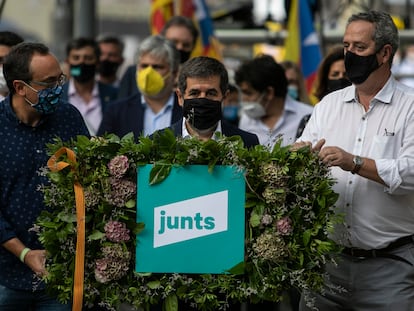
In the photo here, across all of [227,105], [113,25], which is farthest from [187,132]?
[113,25]

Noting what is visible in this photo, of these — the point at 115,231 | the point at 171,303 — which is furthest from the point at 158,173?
the point at 171,303

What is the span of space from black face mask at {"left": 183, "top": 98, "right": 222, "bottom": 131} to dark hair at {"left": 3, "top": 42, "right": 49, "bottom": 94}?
83 cm

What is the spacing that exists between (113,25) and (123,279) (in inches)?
1370

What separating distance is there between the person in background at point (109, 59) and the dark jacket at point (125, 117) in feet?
12.9

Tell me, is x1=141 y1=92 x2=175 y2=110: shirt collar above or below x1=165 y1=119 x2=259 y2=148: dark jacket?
below

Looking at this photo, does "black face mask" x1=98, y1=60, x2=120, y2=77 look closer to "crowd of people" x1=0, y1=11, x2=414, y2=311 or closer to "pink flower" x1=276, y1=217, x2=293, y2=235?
"crowd of people" x1=0, y1=11, x2=414, y2=311

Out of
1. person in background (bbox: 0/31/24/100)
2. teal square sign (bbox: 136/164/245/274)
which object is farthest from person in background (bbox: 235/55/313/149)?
teal square sign (bbox: 136/164/245/274)

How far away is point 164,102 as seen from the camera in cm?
815

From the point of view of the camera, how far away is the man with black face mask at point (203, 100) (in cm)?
587

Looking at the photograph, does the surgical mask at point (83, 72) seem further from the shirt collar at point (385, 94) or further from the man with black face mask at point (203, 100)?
the shirt collar at point (385, 94)

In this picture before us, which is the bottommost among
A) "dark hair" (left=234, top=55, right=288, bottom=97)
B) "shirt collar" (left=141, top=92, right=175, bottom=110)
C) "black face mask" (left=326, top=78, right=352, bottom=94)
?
"shirt collar" (left=141, top=92, right=175, bottom=110)

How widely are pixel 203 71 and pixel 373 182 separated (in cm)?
104

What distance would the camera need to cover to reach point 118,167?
5473 mm

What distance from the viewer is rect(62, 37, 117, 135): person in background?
974 cm
